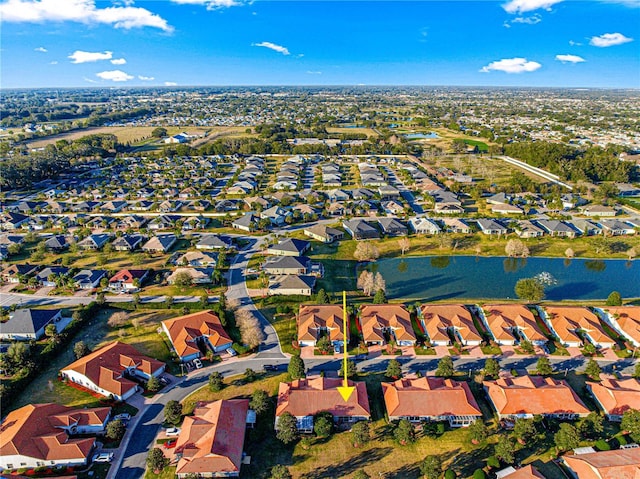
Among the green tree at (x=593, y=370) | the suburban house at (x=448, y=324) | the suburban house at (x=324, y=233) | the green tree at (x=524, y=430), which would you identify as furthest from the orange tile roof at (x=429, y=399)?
the suburban house at (x=324, y=233)

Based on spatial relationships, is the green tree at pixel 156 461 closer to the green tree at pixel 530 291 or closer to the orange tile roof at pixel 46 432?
the orange tile roof at pixel 46 432

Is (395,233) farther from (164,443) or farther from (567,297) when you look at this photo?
(164,443)

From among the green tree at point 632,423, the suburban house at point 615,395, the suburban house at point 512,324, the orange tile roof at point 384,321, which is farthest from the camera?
the orange tile roof at point 384,321

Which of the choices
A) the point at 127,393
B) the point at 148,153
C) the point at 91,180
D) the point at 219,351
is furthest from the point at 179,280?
the point at 148,153

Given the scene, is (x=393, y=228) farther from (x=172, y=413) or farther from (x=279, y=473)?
(x=279, y=473)

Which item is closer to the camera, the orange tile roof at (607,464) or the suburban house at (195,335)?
the orange tile roof at (607,464)

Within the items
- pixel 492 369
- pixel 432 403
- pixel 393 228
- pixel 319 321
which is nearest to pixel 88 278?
pixel 319 321
